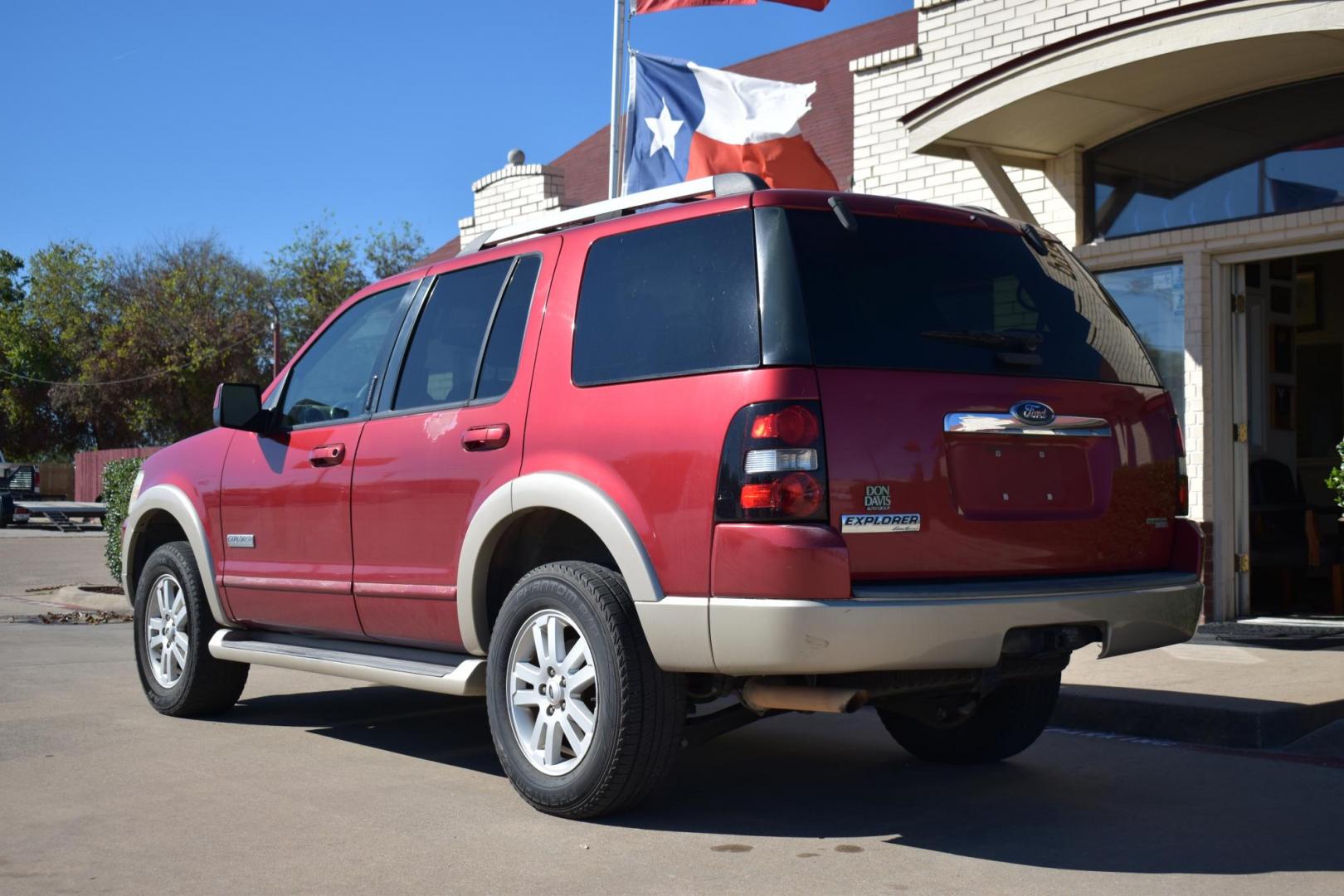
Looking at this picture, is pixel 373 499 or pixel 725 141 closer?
pixel 373 499

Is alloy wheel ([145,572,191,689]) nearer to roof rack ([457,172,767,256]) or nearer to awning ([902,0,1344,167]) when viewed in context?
roof rack ([457,172,767,256])

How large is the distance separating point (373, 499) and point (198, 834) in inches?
61.8

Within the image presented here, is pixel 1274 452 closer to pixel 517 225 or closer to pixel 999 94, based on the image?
pixel 999 94

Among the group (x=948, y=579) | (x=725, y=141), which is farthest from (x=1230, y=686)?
(x=725, y=141)

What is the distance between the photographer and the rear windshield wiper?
488 cm

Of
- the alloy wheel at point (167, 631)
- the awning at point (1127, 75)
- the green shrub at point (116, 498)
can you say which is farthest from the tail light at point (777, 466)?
the green shrub at point (116, 498)

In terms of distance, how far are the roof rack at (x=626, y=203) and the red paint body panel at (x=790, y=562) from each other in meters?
1.24

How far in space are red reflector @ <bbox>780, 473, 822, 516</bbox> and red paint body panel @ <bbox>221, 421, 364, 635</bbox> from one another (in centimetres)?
→ 240

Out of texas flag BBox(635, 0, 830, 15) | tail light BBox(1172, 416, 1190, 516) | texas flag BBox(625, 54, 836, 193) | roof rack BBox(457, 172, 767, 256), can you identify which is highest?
texas flag BBox(635, 0, 830, 15)

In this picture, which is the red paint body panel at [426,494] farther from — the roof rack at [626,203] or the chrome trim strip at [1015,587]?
the chrome trim strip at [1015,587]

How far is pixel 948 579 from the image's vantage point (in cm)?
465

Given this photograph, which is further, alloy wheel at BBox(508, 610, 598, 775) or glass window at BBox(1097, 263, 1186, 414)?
glass window at BBox(1097, 263, 1186, 414)

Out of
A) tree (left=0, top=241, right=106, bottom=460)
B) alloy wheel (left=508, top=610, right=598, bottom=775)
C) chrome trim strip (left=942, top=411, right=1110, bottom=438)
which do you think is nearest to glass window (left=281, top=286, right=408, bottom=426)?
alloy wheel (left=508, top=610, right=598, bottom=775)

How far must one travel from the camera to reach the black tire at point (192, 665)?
284 inches
